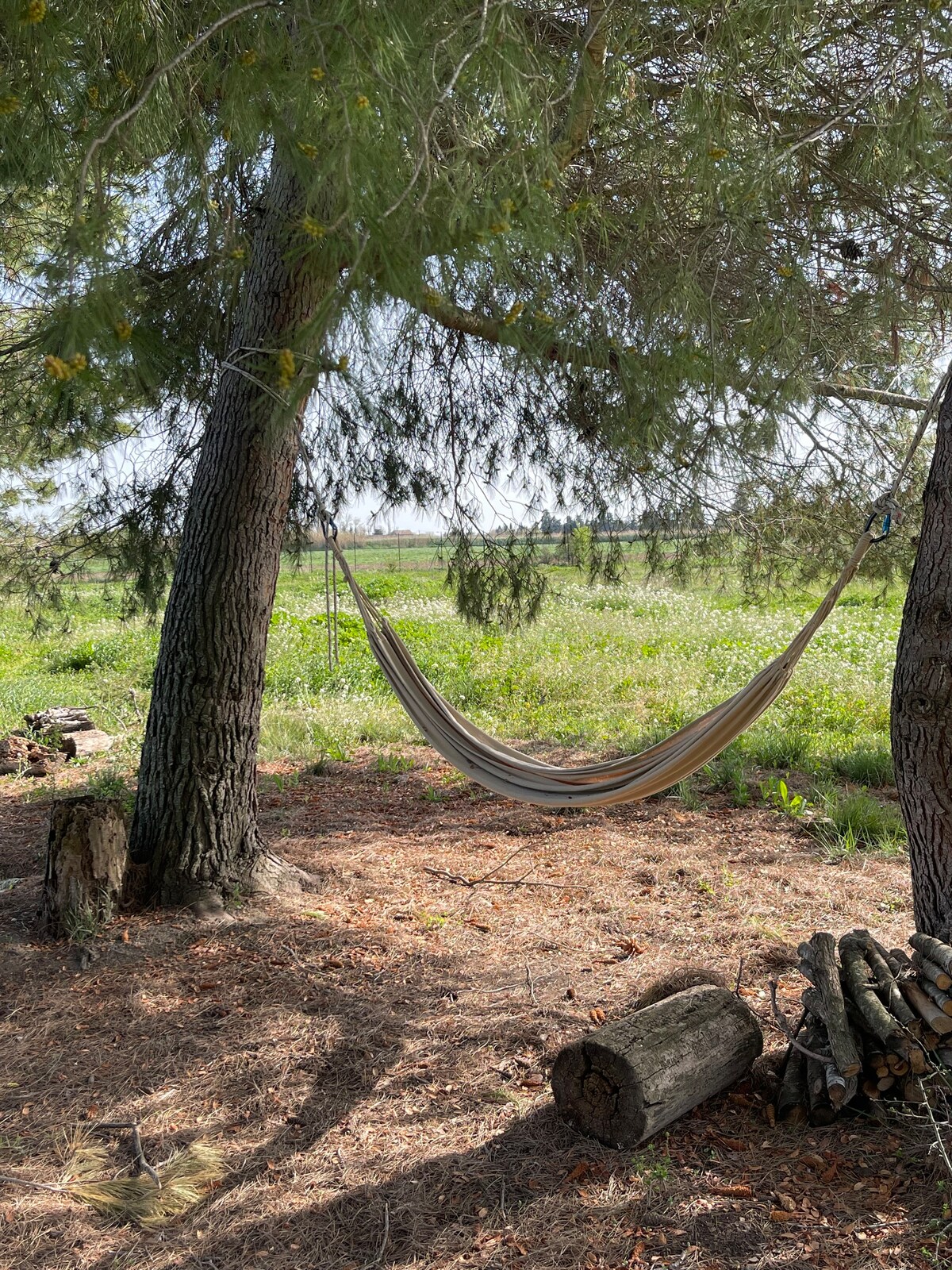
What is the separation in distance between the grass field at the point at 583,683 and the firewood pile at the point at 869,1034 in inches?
69.4

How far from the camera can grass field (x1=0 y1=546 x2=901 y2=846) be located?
4.80 metres

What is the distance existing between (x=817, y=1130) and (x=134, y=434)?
3.01m

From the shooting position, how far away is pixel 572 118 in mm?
2326

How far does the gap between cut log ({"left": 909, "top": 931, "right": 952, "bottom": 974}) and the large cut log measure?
376 millimetres

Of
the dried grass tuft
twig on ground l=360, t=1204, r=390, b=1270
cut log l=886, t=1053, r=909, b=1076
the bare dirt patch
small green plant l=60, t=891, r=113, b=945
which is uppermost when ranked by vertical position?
cut log l=886, t=1053, r=909, b=1076

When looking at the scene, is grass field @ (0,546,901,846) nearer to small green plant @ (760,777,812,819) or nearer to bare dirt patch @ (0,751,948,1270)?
small green plant @ (760,777,812,819)

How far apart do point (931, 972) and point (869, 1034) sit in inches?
6.8

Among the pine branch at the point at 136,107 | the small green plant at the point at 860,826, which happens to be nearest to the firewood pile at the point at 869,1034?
the small green plant at the point at 860,826

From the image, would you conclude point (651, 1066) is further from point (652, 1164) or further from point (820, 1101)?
point (820, 1101)

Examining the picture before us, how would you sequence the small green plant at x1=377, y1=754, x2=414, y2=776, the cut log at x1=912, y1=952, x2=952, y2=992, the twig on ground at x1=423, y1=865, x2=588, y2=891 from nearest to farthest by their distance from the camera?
the cut log at x1=912, y1=952, x2=952, y2=992
the twig on ground at x1=423, y1=865, x2=588, y2=891
the small green plant at x1=377, y1=754, x2=414, y2=776

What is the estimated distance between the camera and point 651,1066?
1915mm

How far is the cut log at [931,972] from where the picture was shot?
6.21 ft

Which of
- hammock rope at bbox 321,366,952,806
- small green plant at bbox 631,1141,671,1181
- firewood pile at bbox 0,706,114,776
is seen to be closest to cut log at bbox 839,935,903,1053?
Result: small green plant at bbox 631,1141,671,1181

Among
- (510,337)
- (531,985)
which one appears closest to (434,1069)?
(531,985)
